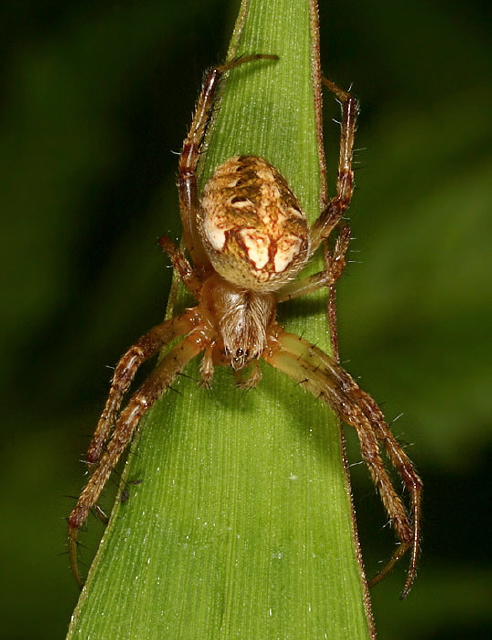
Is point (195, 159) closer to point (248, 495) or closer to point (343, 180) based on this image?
point (343, 180)

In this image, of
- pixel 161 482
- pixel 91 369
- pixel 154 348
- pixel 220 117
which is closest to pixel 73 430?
pixel 91 369

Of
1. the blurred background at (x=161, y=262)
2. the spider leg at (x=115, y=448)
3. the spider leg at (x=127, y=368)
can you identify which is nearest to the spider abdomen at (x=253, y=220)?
the spider leg at (x=127, y=368)

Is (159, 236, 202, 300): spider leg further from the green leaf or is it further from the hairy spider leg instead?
the green leaf

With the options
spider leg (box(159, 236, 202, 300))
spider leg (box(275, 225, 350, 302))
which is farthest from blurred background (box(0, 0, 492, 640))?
spider leg (box(159, 236, 202, 300))

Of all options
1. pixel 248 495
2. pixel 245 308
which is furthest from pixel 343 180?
pixel 248 495

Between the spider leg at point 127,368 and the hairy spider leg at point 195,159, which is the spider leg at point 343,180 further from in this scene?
the spider leg at point 127,368

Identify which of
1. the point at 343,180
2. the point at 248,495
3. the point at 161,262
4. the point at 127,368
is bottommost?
the point at 248,495
